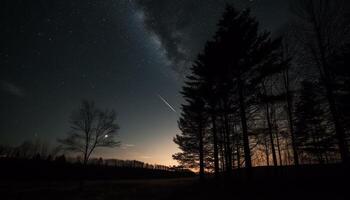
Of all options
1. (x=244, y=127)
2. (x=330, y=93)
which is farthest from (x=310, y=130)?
(x=244, y=127)

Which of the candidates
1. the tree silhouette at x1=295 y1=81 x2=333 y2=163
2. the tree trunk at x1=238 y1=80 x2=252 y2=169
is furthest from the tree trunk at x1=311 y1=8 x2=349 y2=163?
the tree silhouette at x1=295 y1=81 x2=333 y2=163

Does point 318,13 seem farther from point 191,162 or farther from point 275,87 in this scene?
point 191,162

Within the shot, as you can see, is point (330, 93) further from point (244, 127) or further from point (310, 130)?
point (310, 130)

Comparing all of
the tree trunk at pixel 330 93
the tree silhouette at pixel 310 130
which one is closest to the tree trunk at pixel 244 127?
the tree trunk at pixel 330 93

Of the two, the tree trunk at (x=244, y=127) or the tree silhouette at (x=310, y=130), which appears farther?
the tree silhouette at (x=310, y=130)

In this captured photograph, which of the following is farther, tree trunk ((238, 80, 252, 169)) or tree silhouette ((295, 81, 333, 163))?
tree silhouette ((295, 81, 333, 163))

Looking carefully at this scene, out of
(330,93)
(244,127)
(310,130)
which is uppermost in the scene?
(310,130)

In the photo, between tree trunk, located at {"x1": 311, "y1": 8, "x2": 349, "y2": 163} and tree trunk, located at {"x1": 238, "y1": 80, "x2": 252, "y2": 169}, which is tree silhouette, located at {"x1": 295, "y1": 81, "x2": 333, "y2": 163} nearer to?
tree trunk, located at {"x1": 311, "y1": 8, "x2": 349, "y2": 163}

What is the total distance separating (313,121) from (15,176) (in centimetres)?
4734

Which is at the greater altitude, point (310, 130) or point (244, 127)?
point (310, 130)

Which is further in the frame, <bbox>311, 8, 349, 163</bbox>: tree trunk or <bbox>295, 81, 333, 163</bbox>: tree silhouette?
<bbox>295, 81, 333, 163</bbox>: tree silhouette

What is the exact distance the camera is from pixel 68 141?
23.4 metres

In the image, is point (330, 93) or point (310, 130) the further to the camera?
point (310, 130)

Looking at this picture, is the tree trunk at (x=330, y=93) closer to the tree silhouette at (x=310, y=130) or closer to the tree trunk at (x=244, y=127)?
the tree trunk at (x=244, y=127)
